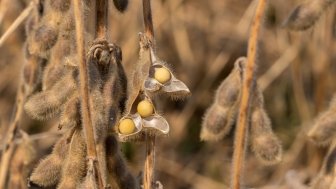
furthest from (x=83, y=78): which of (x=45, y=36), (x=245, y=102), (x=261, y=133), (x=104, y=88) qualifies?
(x=261, y=133)

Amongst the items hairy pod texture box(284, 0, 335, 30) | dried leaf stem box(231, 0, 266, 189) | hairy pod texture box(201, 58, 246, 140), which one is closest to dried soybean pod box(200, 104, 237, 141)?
hairy pod texture box(201, 58, 246, 140)

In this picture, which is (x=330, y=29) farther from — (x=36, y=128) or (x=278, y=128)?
(x=36, y=128)

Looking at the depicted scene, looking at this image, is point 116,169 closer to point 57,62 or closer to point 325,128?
point 57,62

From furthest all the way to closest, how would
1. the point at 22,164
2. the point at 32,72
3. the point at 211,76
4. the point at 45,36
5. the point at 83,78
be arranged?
the point at 211,76 < the point at 22,164 < the point at 32,72 < the point at 45,36 < the point at 83,78

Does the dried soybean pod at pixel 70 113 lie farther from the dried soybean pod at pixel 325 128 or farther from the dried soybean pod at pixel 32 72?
the dried soybean pod at pixel 325 128

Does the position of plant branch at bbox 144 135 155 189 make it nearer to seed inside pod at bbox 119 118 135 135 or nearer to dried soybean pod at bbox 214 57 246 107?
seed inside pod at bbox 119 118 135 135

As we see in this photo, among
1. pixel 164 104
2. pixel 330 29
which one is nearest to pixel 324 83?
pixel 330 29
